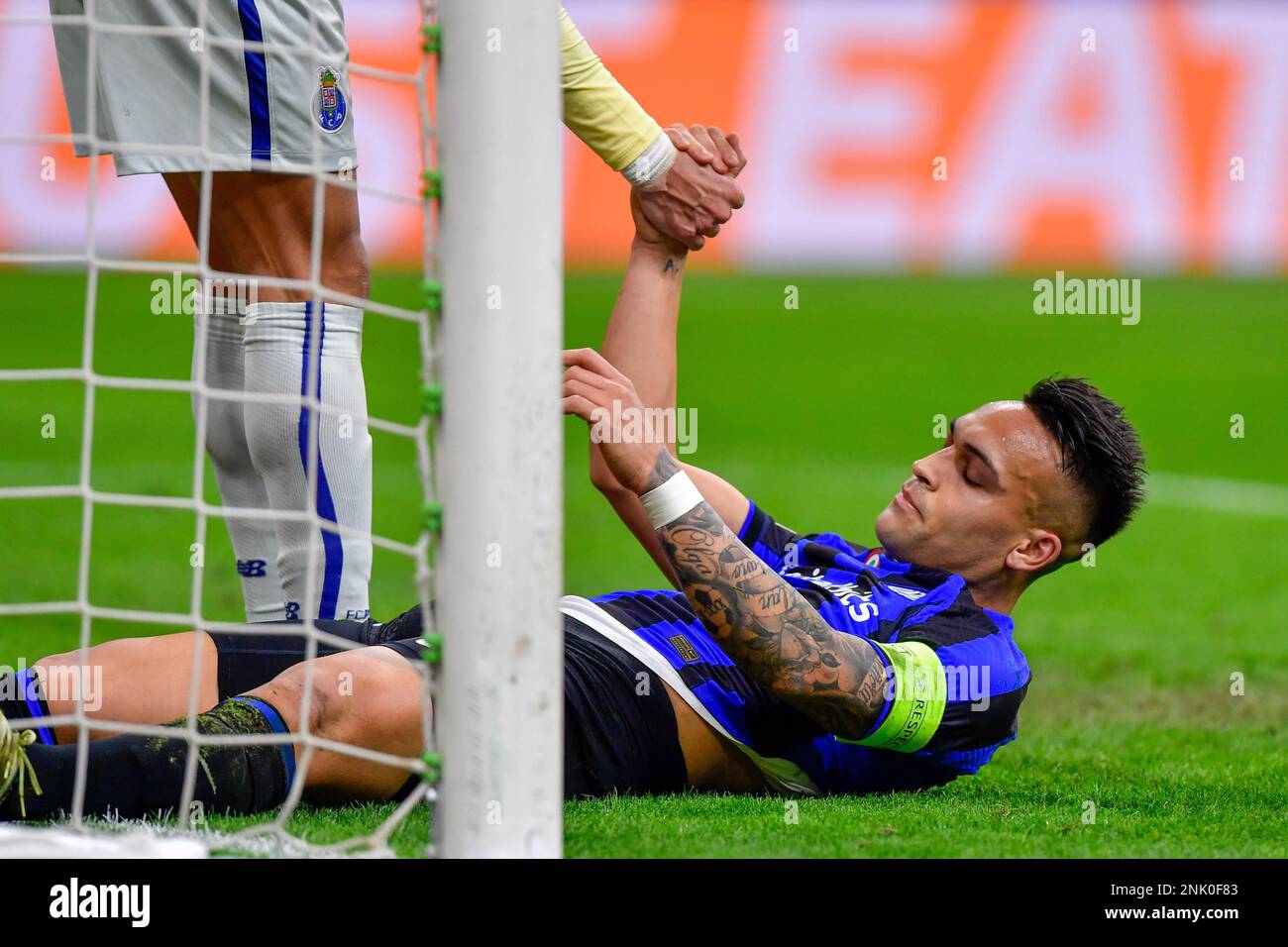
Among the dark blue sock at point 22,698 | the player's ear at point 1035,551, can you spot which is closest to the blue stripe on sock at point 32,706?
the dark blue sock at point 22,698

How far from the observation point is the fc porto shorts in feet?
10.5

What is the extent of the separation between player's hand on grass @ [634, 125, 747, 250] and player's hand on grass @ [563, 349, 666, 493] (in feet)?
2.46

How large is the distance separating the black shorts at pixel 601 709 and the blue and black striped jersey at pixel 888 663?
62 mm

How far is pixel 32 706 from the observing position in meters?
2.83

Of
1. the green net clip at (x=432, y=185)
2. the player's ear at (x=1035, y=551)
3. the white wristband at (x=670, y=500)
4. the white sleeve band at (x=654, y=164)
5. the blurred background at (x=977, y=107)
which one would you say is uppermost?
the blurred background at (x=977, y=107)

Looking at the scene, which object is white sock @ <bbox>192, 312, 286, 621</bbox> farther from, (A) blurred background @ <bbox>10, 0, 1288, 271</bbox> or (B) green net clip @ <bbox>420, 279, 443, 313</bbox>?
(A) blurred background @ <bbox>10, 0, 1288, 271</bbox>

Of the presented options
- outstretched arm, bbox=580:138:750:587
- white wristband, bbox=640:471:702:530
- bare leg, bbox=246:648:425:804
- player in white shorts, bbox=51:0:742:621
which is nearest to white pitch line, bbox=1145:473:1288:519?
outstretched arm, bbox=580:138:750:587

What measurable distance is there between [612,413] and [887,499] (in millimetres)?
5955

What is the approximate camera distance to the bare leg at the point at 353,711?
2717mm

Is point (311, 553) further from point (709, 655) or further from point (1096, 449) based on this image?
point (1096, 449)

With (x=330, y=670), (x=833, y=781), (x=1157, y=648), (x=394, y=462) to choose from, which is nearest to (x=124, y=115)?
(x=330, y=670)

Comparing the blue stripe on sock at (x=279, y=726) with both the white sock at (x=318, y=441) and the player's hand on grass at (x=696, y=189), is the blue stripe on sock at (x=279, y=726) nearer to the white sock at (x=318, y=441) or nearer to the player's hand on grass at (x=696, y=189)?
the white sock at (x=318, y=441)
